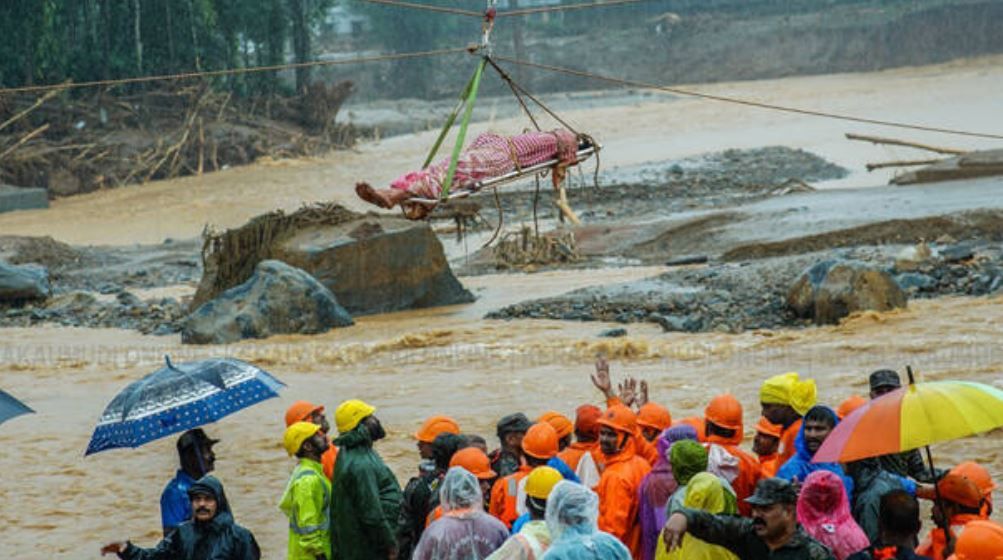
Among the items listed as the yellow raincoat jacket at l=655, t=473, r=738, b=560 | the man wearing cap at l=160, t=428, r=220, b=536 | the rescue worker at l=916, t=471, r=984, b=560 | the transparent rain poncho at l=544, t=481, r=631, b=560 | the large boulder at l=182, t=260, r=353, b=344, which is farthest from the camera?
the large boulder at l=182, t=260, r=353, b=344

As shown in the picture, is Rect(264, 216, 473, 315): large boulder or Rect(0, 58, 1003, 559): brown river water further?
Rect(264, 216, 473, 315): large boulder

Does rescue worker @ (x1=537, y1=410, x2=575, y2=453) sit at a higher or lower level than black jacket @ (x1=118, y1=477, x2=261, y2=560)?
higher

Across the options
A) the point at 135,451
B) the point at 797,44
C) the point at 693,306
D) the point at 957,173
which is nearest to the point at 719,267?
the point at 693,306

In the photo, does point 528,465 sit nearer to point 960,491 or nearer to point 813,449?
point 813,449

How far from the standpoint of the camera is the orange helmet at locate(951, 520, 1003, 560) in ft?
15.8

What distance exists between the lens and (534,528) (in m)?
5.47

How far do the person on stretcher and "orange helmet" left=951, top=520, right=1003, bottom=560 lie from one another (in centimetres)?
761

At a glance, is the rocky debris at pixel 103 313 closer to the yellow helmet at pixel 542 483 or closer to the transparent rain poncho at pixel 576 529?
the yellow helmet at pixel 542 483

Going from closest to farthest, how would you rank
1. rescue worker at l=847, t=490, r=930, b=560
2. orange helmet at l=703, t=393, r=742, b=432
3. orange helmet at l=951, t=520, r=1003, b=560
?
orange helmet at l=951, t=520, r=1003, b=560, rescue worker at l=847, t=490, r=930, b=560, orange helmet at l=703, t=393, r=742, b=432

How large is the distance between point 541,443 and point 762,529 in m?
1.28

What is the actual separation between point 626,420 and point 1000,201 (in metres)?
15.8

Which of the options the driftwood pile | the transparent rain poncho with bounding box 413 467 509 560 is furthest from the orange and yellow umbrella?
the driftwood pile

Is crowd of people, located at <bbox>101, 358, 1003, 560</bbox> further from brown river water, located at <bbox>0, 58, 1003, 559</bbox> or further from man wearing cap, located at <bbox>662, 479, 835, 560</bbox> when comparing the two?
brown river water, located at <bbox>0, 58, 1003, 559</bbox>

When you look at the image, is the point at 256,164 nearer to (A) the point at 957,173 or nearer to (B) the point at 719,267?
(A) the point at 957,173
